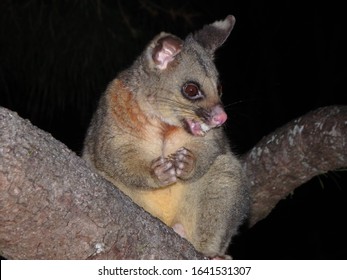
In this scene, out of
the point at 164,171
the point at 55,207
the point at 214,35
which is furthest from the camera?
the point at 214,35

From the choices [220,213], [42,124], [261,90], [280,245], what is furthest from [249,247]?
[220,213]

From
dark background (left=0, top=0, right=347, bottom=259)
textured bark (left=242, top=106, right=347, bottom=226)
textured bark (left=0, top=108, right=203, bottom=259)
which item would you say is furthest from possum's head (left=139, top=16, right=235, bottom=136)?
dark background (left=0, top=0, right=347, bottom=259)

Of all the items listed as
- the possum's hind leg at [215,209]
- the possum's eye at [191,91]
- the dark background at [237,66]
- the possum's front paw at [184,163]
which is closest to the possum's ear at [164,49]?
the possum's eye at [191,91]

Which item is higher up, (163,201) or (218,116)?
(218,116)

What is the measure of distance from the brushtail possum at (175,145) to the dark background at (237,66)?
7.73ft

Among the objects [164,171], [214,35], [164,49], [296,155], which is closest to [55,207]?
[164,171]

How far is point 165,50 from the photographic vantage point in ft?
12.8

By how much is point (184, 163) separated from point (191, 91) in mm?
A: 448

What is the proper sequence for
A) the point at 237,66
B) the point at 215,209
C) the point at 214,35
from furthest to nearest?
the point at 237,66 < the point at 214,35 < the point at 215,209

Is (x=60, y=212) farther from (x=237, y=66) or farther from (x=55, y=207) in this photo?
(x=237, y=66)

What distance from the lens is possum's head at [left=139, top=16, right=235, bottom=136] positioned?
379 centimetres

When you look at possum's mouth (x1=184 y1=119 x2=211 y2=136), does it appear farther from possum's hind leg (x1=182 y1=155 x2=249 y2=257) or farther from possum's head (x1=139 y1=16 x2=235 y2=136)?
possum's hind leg (x1=182 y1=155 x2=249 y2=257)

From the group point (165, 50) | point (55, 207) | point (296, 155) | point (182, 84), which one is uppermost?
point (165, 50)

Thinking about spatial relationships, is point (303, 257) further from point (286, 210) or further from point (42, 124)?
point (42, 124)
